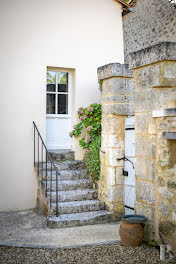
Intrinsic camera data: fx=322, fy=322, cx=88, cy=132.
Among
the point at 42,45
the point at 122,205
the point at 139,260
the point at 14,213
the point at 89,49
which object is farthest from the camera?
the point at 89,49

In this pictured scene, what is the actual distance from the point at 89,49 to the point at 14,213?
3913mm

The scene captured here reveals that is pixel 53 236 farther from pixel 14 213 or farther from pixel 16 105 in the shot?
pixel 16 105

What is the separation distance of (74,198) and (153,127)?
93.3 inches

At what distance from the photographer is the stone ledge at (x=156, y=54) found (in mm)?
4102

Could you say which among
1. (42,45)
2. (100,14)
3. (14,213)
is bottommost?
(14,213)

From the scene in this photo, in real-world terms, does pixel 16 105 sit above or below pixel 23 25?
below

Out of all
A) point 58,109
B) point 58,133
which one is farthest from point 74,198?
point 58,109

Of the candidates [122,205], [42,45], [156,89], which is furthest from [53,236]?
[42,45]

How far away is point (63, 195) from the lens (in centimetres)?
591

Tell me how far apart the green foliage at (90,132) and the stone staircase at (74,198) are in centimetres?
26

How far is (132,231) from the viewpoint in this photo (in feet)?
14.0

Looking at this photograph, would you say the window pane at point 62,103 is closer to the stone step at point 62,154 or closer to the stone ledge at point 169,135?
the stone step at point 62,154

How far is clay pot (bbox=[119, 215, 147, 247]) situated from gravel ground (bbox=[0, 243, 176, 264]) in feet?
Result: 0.26

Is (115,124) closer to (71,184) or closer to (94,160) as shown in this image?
(94,160)
